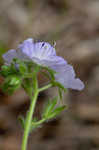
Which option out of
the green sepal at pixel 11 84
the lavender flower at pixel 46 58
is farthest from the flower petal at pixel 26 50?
the green sepal at pixel 11 84

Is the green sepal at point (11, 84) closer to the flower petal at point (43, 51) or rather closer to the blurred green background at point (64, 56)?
the flower petal at point (43, 51)

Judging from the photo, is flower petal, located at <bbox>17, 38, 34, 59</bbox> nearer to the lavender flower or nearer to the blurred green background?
the lavender flower

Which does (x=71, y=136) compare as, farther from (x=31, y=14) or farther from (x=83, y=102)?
(x=31, y=14)

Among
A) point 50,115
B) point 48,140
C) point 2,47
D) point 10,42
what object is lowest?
point 50,115

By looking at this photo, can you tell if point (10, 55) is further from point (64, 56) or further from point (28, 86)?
point (64, 56)

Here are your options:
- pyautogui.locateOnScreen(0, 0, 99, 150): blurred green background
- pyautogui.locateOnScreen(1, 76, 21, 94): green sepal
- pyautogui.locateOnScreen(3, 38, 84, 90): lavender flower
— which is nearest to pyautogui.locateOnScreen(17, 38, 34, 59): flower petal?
pyautogui.locateOnScreen(3, 38, 84, 90): lavender flower

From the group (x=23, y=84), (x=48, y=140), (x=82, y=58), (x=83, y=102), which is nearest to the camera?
(x=23, y=84)

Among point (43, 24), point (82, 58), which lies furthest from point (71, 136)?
point (43, 24)
